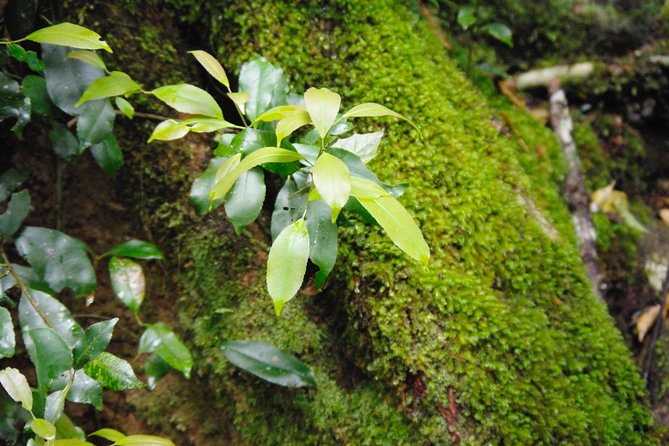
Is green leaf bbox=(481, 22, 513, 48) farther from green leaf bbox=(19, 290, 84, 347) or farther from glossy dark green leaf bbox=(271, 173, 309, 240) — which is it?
green leaf bbox=(19, 290, 84, 347)

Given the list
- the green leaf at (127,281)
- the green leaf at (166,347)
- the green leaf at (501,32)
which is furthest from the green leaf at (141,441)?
the green leaf at (501,32)

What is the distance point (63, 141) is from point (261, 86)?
2.17ft

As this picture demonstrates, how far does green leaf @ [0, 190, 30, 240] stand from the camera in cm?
133

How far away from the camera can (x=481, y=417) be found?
1.23 metres

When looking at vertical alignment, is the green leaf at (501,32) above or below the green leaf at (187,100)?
above

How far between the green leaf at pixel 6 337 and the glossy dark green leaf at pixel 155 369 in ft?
1.43

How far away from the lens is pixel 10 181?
144 cm

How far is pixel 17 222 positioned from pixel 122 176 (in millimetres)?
414

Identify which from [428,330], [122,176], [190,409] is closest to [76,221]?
[122,176]

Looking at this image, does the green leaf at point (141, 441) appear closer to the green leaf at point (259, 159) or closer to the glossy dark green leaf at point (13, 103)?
the green leaf at point (259, 159)

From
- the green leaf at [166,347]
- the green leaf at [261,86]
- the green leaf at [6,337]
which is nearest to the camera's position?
the green leaf at [6,337]

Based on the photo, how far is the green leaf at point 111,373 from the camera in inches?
43.1

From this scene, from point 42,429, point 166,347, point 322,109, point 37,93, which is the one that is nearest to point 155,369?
point 166,347

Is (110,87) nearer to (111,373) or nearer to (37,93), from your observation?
(37,93)
